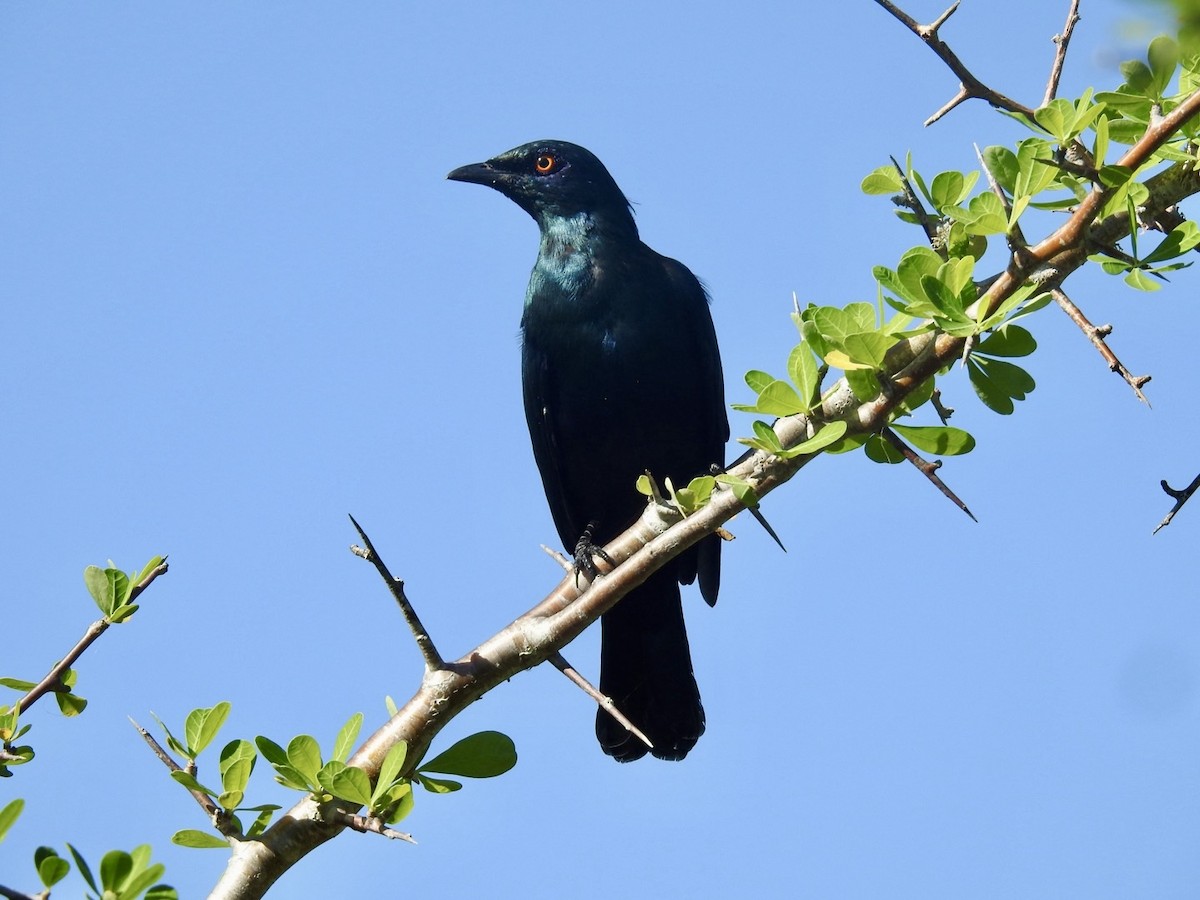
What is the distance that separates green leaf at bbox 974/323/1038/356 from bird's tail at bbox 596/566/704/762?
292 centimetres

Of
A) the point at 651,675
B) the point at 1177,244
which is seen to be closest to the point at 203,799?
the point at 1177,244

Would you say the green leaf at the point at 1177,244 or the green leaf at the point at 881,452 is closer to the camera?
the green leaf at the point at 1177,244

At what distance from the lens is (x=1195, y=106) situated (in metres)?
2.15

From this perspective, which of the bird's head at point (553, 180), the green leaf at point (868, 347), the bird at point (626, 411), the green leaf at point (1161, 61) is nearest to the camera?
the green leaf at point (1161, 61)

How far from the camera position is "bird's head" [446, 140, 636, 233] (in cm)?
629

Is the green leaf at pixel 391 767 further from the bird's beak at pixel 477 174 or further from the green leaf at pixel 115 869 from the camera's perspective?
the bird's beak at pixel 477 174

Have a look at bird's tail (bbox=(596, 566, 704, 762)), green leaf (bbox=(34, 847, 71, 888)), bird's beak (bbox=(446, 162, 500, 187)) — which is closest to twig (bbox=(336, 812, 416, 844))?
green leaf (bbox=(34, 847, 71, 888))

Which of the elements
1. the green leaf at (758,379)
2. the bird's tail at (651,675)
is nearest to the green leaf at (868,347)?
the green leaf at (758,379)

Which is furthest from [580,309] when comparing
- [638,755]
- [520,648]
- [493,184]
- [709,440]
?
[520,648]

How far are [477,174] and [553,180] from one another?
0.52m

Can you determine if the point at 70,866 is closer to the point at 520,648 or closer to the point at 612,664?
the point at 520,648

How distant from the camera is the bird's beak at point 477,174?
6.68 m

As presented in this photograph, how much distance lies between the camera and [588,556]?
4.98 m

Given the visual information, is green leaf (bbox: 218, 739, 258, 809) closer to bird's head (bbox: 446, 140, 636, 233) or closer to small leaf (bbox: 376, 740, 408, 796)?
small leaf (bbox: 376, 740, 408, 796)
